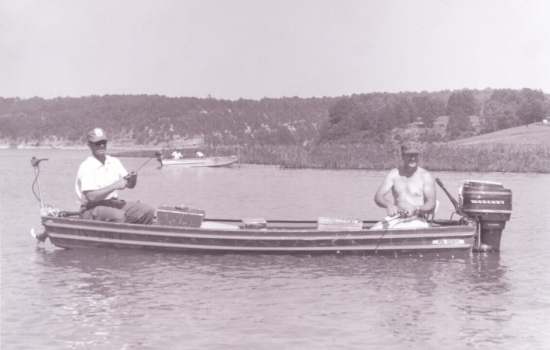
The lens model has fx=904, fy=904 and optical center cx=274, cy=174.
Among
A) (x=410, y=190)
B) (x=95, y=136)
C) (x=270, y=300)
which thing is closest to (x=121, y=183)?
(x=95, y=136)

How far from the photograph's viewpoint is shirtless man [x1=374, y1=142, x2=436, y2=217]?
55.0 ft

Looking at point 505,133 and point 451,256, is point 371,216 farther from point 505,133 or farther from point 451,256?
point 505,133

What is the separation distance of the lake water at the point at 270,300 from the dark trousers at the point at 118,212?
0.71 m

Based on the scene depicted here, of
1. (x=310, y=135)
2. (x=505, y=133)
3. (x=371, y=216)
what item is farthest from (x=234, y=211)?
(x=310, y=135)

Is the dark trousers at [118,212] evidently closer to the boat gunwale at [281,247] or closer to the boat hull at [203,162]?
the boat gunwale at [281,247]

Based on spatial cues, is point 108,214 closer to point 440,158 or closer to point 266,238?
point 266,238

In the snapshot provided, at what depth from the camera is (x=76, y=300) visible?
13.6 meters

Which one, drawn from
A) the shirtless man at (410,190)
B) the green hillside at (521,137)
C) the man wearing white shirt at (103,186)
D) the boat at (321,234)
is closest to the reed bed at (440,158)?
the green hillside at (521,137)

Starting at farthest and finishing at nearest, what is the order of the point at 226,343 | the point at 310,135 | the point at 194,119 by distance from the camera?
the point at 194,119 < the point at 310,135 < the point at 226,343

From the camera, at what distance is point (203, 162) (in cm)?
7481

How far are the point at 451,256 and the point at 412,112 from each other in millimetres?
109166

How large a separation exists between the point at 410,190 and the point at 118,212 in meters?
5.62

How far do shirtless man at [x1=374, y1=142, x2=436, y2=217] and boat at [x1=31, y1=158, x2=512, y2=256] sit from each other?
29cm

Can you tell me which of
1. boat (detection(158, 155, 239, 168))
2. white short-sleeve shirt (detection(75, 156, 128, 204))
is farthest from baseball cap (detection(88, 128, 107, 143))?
boat (detection(158, 155, 239, 168))
